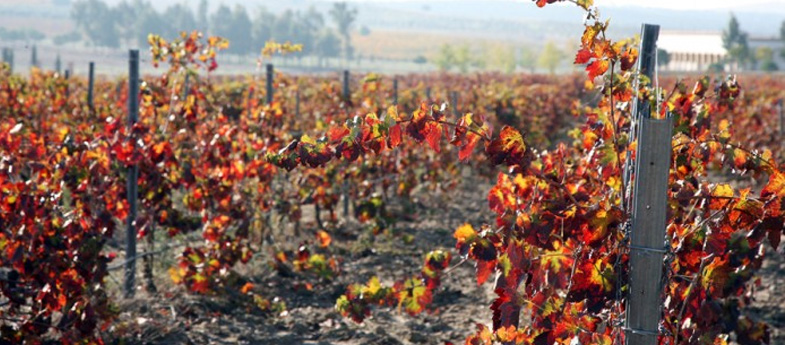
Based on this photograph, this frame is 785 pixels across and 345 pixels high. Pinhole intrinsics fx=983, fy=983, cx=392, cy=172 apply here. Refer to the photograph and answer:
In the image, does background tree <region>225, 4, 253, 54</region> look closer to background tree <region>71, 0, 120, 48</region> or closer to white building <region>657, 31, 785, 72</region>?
background tree <region>71, 0, 120, 48</region>

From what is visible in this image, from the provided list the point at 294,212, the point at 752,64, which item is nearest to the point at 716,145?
the point at 294,212

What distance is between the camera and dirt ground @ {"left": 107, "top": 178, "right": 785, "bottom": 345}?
535 cm

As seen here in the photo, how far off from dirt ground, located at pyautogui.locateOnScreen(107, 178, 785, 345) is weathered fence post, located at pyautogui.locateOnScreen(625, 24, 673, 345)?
2836mm

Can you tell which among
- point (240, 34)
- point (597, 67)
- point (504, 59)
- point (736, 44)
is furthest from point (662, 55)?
point (240, 34)

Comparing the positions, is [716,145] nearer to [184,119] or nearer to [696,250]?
[696,250]

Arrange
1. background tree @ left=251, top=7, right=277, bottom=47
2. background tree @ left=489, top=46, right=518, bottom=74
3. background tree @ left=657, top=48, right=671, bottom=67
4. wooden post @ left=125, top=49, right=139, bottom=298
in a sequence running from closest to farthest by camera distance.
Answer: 1. background tree @ left=657, top=48, right=671, bottom=67
2. wooden post @ left=125, top=49, right=139, bottom=298
3. background tree @ left=489, top=46, right=518, bottom=74
4. background tree @ left=251, top=7, right=277, bottom=47

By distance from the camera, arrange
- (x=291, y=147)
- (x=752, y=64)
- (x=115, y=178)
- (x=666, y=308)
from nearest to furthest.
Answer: (x=291, y=147) < (x=666, y=308) < (x=115, y=178) < (x=752, y=64)

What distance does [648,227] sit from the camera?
7.65 feet

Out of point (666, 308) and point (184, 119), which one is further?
point (184, 119)

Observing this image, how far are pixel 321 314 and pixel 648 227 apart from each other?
382 centimetres

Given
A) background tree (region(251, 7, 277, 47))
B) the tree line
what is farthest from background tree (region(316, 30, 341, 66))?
background tree (region(251, 7, 277, 47))

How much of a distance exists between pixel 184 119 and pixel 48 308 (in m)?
2.36

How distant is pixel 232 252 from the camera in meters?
6.02

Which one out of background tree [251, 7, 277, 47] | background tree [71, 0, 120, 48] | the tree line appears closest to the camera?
background tree [71, 0, 120, 48]
